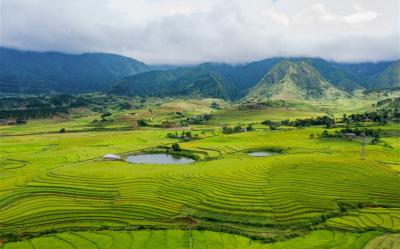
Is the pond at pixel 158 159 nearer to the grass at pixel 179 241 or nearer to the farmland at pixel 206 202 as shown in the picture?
the farmland at pixel 206 202

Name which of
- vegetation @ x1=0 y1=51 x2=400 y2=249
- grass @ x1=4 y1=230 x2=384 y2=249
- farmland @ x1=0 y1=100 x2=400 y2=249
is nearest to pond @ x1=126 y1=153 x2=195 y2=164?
vegetation @ x1=0 y1=51 x2=400 y2=249

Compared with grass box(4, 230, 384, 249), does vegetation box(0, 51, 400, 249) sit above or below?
above

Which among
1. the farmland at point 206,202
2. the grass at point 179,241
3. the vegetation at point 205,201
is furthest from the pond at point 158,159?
the grass at point 179,241

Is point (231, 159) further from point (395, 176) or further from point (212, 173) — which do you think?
point (395, 176)

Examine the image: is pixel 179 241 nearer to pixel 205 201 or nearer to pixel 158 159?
pixel 205 201

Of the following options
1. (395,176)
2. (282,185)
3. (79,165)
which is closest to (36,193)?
(79,165)

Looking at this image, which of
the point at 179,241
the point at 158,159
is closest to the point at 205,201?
the point at 179,241

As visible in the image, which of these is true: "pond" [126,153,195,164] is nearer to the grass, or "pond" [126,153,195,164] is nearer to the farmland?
the farmland
